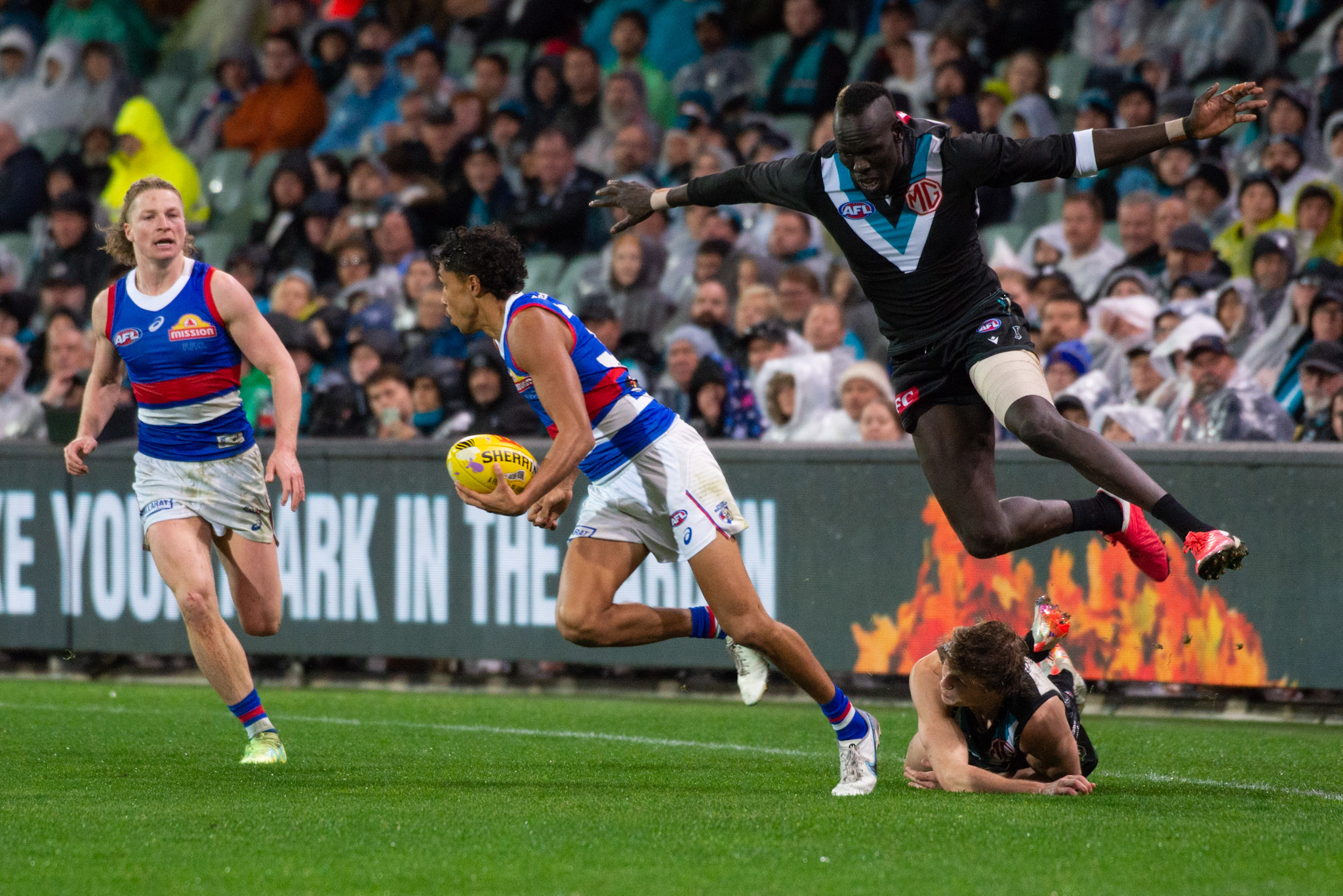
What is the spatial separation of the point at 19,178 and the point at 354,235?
4799mm

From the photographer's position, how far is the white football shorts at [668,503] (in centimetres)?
721

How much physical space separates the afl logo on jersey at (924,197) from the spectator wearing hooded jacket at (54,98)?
48.3ft

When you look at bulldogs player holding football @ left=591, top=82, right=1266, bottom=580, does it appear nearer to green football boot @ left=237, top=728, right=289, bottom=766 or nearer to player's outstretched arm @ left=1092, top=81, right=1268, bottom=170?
player's outstretched arm @ left=1092, top=81, right=1268, bottom=170

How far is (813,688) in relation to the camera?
7145 mm

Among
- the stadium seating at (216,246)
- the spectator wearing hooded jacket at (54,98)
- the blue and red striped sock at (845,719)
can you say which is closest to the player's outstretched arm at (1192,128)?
the blue and red striped sock at (845,719)

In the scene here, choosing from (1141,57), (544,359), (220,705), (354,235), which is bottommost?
(220,705)

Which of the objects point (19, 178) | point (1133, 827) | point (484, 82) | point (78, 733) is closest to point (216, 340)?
point (78, 733)

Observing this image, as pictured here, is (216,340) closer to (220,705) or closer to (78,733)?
(78,733)

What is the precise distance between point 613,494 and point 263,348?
5.69 ft

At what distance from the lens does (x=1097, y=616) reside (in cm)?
1038

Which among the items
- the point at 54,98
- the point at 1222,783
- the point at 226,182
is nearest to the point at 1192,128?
the point at 1222,783

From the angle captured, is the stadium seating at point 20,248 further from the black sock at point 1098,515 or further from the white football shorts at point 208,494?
the black sock at point 1098,515

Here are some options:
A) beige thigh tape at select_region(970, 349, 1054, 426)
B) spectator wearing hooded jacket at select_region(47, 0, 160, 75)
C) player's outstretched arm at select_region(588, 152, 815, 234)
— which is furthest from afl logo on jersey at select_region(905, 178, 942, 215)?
spectator wearing hooded jacket at select_region(47, 0, 160, 75)

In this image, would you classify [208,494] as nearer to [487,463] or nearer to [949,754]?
[487,463]
